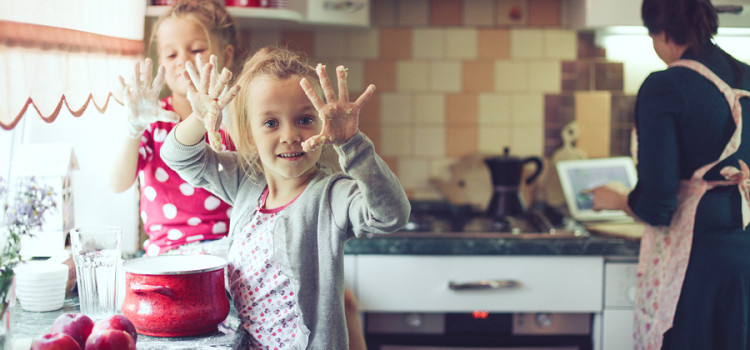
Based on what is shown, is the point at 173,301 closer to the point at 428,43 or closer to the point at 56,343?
the point at 56,343

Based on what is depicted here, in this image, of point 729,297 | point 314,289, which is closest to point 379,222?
point 314,289

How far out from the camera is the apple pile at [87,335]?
854 millimetres

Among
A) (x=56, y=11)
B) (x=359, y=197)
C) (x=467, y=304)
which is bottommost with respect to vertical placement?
(x=467, y=304)

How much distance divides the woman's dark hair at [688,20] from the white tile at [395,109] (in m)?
0.95

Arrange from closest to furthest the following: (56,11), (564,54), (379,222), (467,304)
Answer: (379,222)
(56,11)
(467,304)
(564,54)

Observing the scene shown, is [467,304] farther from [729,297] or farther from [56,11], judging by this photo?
[56,11]

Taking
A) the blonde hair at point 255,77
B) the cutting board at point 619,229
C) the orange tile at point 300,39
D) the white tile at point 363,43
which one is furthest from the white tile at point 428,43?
the blonde hair at point 255,77

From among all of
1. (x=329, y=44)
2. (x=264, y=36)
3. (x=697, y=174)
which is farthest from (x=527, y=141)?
(x=264, y=36)

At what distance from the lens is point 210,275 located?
1044 millimetres

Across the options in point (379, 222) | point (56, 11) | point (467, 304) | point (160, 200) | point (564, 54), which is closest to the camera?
point (379, 222)

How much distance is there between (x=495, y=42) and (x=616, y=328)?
997mm

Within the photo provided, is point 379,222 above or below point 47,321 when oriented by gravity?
above

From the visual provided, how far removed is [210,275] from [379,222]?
0.28 metres

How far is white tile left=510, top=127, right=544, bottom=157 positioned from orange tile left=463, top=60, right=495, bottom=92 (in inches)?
6.9
